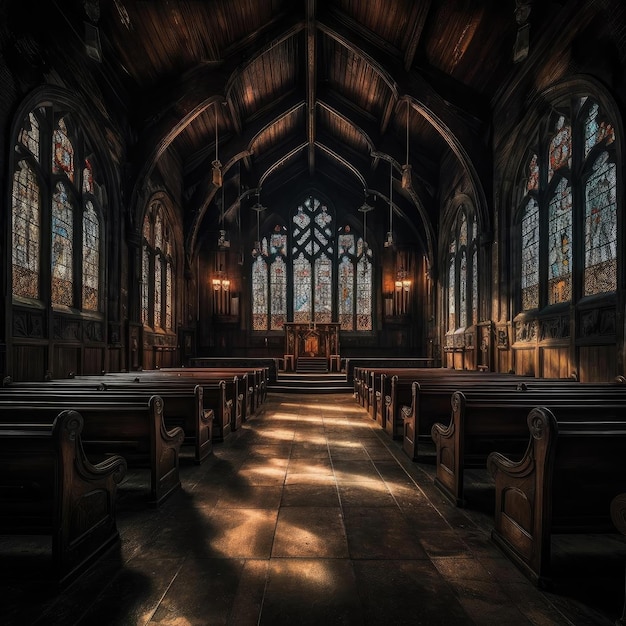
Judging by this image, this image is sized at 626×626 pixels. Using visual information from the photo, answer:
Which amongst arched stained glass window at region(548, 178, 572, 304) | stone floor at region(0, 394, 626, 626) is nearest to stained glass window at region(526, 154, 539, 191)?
arched stained glass window at region(548, 178, 572, 304)

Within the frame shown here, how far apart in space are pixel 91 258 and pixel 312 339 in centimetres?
911

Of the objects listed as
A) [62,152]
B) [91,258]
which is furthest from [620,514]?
[91,258]

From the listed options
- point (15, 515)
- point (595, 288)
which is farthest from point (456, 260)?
point (15, 515)

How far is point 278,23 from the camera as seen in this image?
420 inches

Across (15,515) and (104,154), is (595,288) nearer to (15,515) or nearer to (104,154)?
(15,515)

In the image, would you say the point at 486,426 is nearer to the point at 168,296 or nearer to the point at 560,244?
the point at 560,244

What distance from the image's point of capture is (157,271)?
13477 mm

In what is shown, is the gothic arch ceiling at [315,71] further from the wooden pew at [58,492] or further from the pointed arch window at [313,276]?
the wooden pew at [58,492]

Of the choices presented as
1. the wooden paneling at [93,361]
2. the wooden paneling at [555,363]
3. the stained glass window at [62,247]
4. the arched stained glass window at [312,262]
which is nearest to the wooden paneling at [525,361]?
the wooden paneling at [555,363]

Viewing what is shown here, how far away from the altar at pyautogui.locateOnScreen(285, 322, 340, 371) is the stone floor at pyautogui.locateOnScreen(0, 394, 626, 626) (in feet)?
40.9

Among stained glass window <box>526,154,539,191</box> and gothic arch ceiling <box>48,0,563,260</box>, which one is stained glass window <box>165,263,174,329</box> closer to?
gothic arch ceiling <box>48,0,563,260</box>

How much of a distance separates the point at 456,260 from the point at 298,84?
8.36 m

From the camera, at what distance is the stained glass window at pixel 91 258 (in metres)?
9.43

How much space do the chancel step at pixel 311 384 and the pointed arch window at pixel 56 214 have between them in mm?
5600
